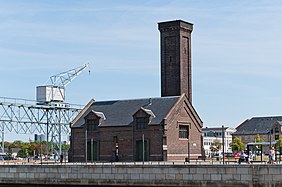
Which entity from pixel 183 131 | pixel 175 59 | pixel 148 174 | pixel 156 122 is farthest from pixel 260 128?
pixel 148 174

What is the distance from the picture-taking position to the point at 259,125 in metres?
170

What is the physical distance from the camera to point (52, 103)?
364 ft

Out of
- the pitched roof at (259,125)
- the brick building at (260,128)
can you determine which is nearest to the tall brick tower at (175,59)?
the brick building at (260,128)

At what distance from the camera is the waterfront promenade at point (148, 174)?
115 feet

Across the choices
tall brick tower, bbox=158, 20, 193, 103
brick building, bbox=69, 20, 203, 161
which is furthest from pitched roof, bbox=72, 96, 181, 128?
tall brick tower, bbox=158, 20, 193, 103

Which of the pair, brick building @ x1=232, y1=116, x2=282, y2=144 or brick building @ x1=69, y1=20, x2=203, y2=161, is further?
brick building @ x1=232, y1=116, x2=282, y2=144

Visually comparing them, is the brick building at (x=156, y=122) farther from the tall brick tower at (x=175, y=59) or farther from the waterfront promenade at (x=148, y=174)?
the waterfront promenade at (x=148, y=174)

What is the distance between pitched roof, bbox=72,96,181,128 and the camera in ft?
234

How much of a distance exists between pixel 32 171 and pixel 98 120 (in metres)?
28.7

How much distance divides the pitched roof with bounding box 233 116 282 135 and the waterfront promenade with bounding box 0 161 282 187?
129 meters

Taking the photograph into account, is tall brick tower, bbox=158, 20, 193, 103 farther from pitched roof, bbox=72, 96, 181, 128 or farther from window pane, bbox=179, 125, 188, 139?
window pane, bbox=179, 125, 188, 139

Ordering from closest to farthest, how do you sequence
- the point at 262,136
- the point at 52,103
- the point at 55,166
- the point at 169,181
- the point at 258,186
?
the point at 258,186 → the point at 169,181 → the point at 55,166 → the point at 52,103 → the point at 262,136

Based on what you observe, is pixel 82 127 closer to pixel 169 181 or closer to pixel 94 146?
pixel 94 146

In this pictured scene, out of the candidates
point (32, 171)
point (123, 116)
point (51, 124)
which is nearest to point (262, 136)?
point (51, 124)
